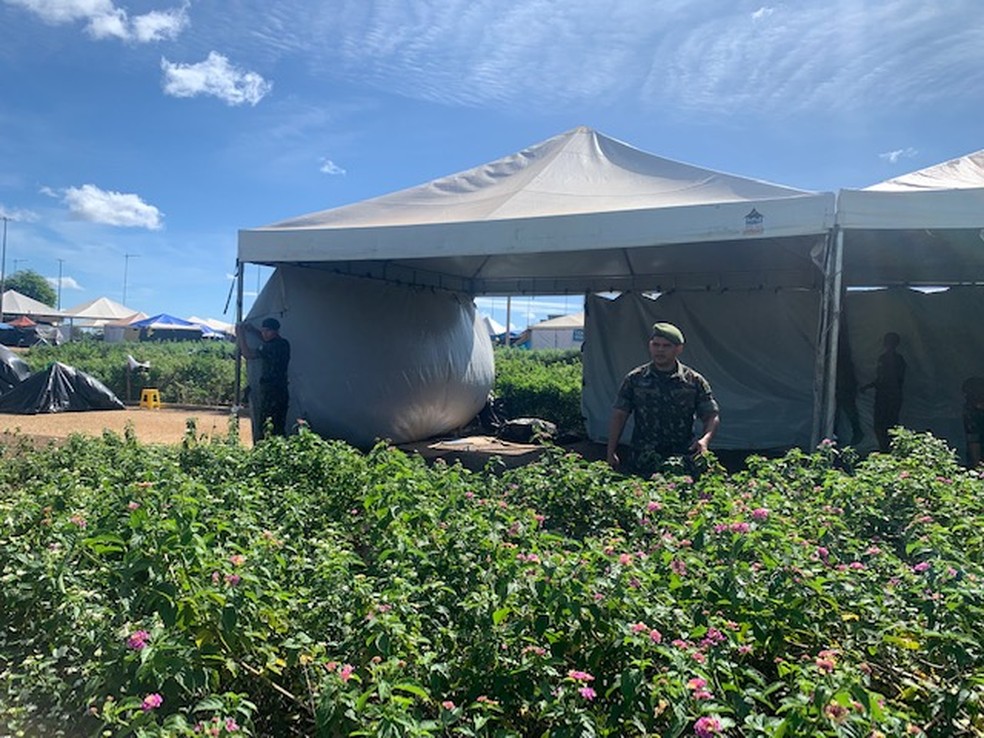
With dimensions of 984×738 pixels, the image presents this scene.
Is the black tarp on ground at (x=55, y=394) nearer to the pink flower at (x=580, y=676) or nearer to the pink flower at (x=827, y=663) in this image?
the pink flower at (x=580, y=676)

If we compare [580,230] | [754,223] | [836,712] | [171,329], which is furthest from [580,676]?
[171,329]

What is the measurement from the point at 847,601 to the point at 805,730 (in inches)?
27.9

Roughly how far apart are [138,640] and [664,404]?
392 centimetres

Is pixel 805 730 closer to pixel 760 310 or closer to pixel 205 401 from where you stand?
pixel 760 310

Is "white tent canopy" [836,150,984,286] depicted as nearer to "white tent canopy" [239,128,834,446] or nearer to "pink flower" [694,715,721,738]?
"white tent canopy" [239,128,834,446]

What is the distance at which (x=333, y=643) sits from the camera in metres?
2.12

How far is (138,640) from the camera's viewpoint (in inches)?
75.5

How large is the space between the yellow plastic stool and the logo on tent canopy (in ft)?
52.1

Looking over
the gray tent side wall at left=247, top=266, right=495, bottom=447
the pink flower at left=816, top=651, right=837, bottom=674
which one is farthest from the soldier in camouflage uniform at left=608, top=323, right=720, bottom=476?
the gray tent side wall at left=247, top=266, right=495, bottom=447

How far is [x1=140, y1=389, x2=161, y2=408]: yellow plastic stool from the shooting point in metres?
17.6

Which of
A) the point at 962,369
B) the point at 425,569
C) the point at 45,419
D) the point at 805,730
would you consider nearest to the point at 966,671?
the point at 805,730

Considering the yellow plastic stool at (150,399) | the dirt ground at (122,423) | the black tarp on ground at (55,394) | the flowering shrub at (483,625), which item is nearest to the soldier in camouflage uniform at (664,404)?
the flowering shrub at (483,625)

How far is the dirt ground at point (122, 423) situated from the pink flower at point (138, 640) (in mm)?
8884

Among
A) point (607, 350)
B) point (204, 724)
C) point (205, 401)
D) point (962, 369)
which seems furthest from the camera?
point (205, 401)
